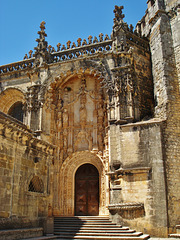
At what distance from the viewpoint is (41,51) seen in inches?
607

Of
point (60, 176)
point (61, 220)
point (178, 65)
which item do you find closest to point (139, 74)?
point (178, 65)

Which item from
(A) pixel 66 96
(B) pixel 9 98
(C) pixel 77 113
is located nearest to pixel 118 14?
(A) pixel 66 96

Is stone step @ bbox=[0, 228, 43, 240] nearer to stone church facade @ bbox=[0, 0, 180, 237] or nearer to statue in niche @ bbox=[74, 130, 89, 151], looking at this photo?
stone church facade @ bbox=[0, 0, 180, 237]

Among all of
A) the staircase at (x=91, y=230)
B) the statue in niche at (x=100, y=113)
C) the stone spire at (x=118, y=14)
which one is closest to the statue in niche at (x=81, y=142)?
the statue in niche at (x=100, y=113)

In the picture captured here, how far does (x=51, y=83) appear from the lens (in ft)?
48.3

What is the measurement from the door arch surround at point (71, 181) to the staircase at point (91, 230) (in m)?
1.24

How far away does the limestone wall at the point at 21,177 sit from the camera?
8.12 meters

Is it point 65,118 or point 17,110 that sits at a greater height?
point 17,110

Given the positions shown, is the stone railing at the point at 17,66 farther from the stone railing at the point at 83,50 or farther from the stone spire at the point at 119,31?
the stone spire at the point at 119,31

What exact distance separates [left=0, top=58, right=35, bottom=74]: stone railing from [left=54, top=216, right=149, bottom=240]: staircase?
8585 mm

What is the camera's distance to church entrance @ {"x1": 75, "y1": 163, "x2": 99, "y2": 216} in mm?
13547

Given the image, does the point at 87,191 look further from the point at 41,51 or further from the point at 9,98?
the point at 41,51

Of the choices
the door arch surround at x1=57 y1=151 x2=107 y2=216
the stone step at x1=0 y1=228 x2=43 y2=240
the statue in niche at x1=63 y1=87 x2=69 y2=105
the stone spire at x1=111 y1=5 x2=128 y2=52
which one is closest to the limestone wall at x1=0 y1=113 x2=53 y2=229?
the stone step at x1=0 y1=228 x2=43 y2=240

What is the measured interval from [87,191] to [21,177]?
5607 mm
